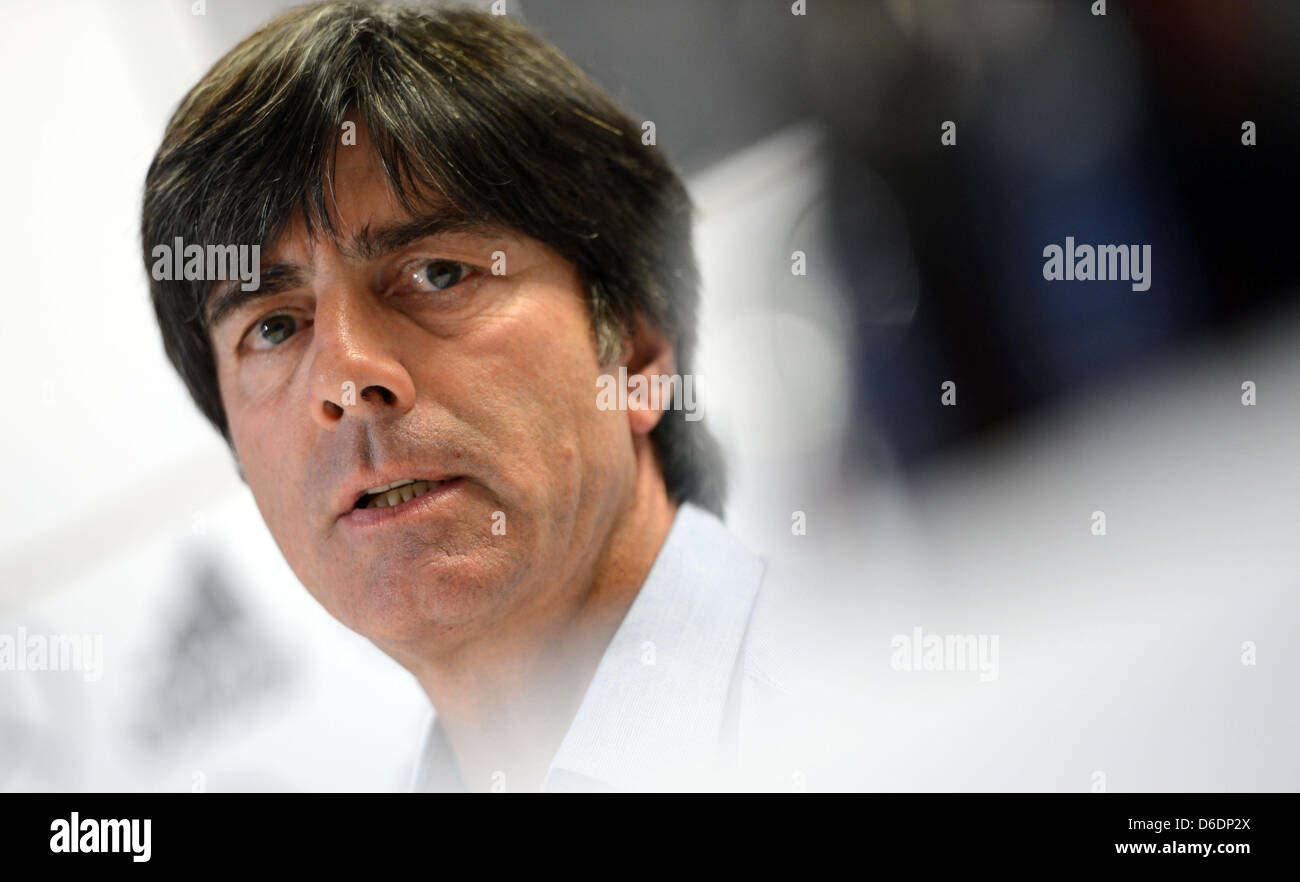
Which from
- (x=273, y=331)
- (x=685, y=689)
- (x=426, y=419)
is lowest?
(x=685, y=689)

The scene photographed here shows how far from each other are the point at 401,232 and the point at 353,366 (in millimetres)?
188

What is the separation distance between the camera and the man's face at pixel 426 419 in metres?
1.43

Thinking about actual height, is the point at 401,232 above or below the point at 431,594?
above

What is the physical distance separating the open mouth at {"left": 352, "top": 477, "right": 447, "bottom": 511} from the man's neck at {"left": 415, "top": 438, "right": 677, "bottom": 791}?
0.70 feet

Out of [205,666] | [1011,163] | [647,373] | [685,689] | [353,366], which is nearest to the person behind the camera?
[353,366]

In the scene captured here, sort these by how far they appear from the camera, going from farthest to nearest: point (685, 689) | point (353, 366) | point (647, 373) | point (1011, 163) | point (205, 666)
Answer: point (205, 666), point (1011, 163), point (647, 373), point (685, 689), point (353, 366)

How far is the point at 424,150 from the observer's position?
Answer: 1452mm

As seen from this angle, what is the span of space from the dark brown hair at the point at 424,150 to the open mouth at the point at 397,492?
0.31 meters

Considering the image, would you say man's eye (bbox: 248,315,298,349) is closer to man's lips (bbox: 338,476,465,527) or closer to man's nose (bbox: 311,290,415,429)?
man's nose (bbox: 311,290,415,429)

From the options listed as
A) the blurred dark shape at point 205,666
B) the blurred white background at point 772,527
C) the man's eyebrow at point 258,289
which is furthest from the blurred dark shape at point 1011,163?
the blurred dark shape at point 205,666

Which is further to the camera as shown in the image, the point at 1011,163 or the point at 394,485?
the point at 1011,163

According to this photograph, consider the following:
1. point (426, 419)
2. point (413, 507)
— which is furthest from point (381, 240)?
point (413, 507)

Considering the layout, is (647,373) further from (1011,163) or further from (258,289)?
(1011,163)
